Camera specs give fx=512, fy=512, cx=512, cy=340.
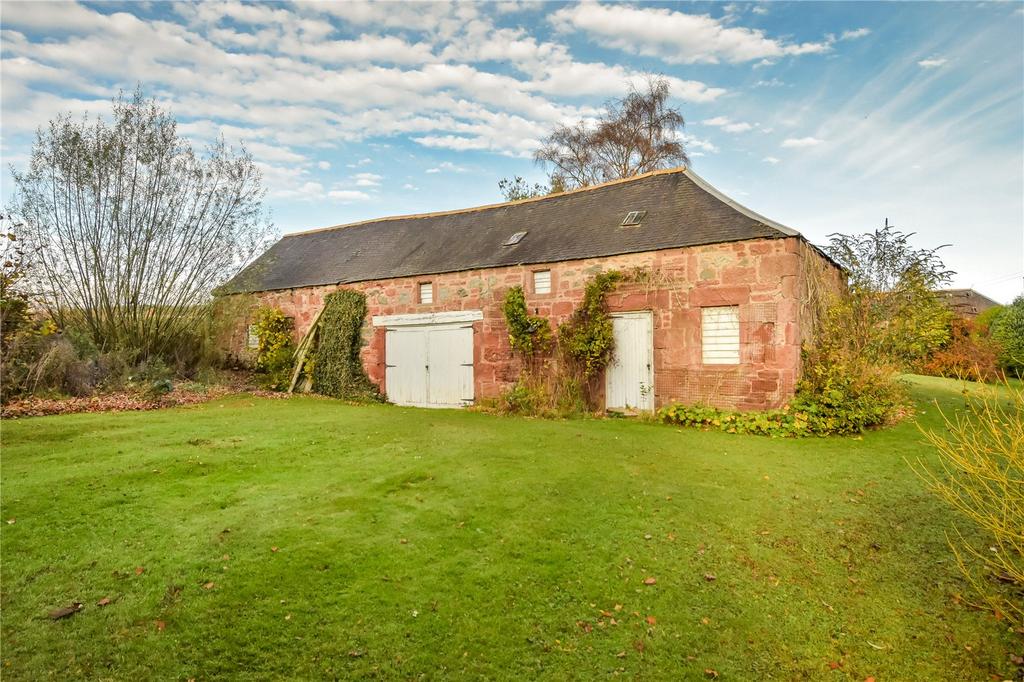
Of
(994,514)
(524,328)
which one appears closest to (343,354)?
(524,328)

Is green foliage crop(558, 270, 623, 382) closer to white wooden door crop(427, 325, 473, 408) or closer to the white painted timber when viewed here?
the white painted timber

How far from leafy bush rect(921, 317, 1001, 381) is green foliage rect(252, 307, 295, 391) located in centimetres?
2058

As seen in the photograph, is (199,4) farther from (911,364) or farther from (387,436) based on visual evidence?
(911,364)

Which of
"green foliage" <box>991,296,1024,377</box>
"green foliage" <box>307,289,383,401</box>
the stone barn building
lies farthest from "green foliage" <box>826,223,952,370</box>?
"green foliage" <box>307,289,383,401</box>

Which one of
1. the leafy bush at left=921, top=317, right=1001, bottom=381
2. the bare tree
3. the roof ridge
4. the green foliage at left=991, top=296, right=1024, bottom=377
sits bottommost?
the leafy bush at left=921, top=317, right=1001, bottom=381

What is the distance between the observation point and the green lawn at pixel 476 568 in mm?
3035

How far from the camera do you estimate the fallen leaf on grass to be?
3.30 metres

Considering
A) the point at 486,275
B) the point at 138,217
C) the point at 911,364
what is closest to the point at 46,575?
the point at 486,275

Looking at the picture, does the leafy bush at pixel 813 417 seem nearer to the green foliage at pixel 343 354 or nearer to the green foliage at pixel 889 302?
the green foliage at pixel 889 302

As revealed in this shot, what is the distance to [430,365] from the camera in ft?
46.9

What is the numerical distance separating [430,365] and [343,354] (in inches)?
116

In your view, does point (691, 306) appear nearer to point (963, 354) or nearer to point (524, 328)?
point (524, 328)

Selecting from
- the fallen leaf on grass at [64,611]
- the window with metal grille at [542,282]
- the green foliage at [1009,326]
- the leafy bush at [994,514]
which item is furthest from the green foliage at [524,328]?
the green foliage at [1009,326]

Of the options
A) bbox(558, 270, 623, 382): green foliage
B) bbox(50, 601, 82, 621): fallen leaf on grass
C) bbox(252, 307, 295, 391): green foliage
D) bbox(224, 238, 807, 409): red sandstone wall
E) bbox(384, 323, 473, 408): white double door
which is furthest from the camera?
bbox(252, 307, 295, 391): green foliage
